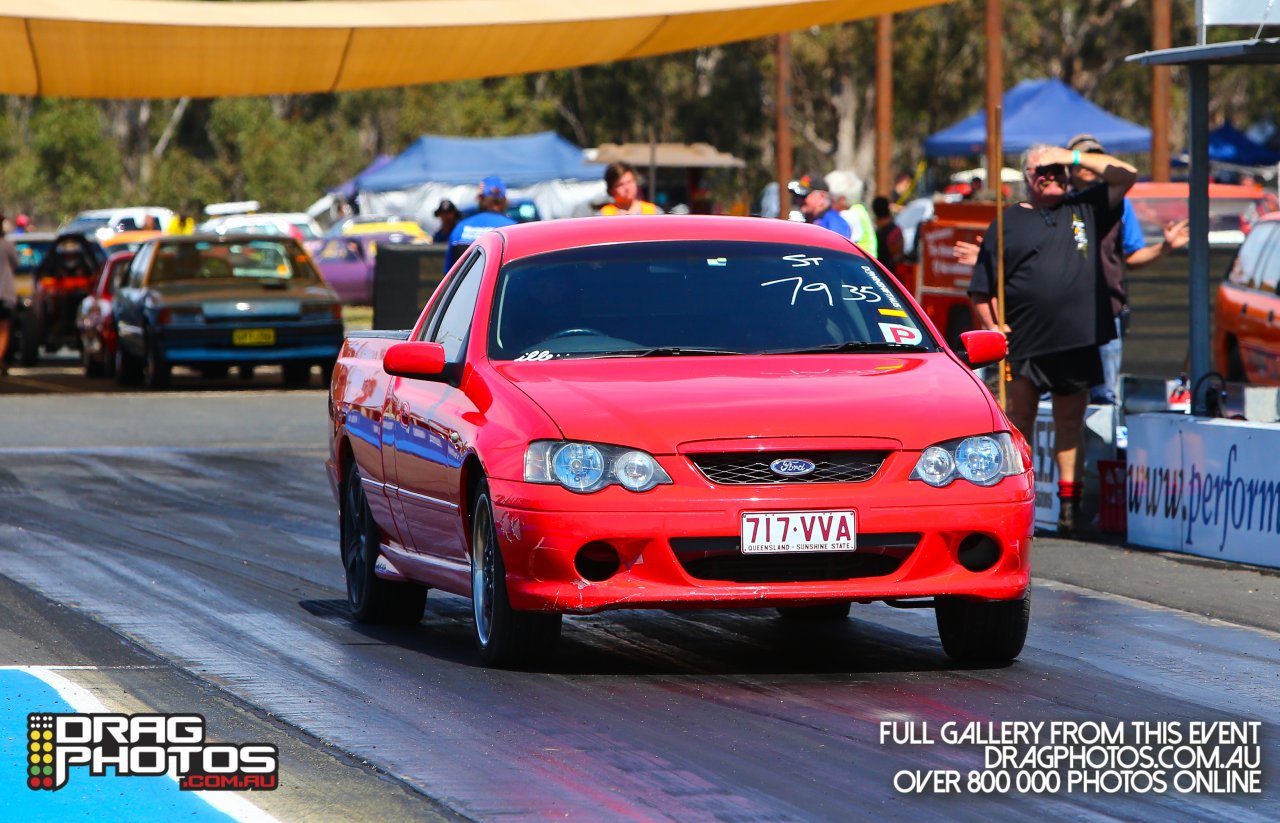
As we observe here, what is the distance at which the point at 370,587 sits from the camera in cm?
930

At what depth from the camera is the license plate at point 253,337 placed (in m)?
24.8

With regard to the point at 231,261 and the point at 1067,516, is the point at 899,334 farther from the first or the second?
the point at 231,261

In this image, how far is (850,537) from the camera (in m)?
7.48

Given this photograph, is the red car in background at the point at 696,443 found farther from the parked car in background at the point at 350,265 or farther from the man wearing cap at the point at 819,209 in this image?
the parked car in background at the point at 350,265

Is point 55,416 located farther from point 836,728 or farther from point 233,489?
point 836,728

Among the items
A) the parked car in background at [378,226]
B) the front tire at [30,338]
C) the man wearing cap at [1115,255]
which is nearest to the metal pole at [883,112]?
the parked car in background at [378,226]

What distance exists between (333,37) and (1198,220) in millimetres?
13357

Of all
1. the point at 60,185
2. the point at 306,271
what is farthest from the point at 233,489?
the point at 60,185

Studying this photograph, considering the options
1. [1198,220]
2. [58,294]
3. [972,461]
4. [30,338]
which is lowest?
[30,338]

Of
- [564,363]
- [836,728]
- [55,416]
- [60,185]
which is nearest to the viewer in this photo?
[836,728]

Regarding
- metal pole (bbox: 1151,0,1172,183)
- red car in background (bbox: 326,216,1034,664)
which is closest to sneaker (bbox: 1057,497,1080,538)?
red car in background (bbox: 326,216,1034,664)

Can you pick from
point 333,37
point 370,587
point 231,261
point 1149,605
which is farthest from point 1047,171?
point 231,261

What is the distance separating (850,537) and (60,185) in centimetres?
7715

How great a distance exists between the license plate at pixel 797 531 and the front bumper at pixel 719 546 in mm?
26
